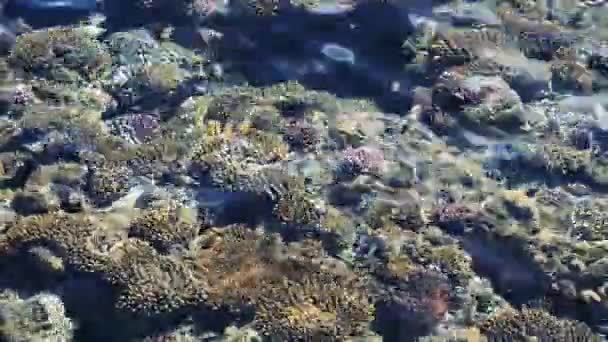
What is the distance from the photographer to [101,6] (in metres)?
8.82

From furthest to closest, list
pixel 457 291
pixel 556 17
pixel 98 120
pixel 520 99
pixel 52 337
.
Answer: pixel 556 17
pixel 520 99
pixel 98 120
pixel 457 291
pixel 52 337

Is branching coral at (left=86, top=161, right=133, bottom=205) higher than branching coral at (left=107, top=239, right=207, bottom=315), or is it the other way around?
branching coral at (left=86, top=161, right=133, bottom=205)

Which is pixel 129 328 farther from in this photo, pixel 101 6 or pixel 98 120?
pixel 101 6

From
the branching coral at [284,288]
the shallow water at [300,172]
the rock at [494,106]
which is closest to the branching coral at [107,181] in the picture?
the shallow water at [300,172]

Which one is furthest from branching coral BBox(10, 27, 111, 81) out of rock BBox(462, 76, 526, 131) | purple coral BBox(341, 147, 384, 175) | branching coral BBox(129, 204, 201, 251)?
rock BBox(462, 76, 526, 131)

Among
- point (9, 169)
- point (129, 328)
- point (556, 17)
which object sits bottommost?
point (129, 328)

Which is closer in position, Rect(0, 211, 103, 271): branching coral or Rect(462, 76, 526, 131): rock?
Rect(0, 211, 103, 271): branching coral

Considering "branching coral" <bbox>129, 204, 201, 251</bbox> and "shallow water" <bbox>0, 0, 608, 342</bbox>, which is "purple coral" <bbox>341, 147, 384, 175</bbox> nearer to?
"shallow water" <bbox>0, 0, 608, 342</bbox>

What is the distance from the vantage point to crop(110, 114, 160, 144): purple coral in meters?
6.82

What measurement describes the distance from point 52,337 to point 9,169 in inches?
82.3

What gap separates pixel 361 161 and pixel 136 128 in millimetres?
2443

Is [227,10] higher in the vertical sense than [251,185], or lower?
higher

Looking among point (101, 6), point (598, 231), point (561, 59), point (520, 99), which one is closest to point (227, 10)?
point (101, 6)

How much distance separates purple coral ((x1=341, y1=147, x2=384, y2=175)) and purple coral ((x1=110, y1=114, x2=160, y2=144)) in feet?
6.67
